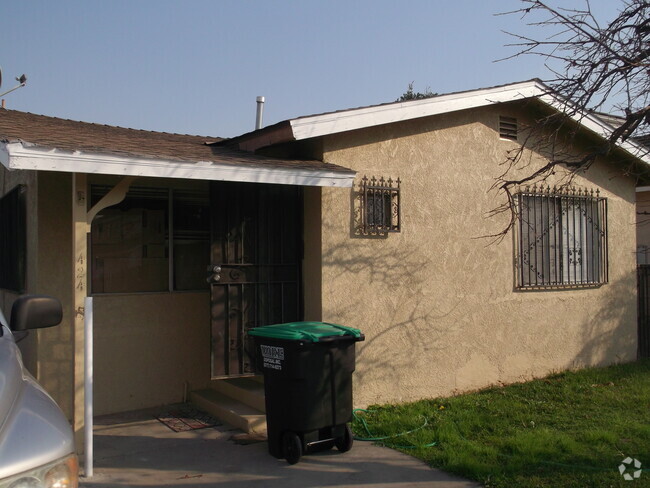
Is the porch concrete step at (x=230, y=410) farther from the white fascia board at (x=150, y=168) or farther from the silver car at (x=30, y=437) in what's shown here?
the silver car at (x=30, y=437)

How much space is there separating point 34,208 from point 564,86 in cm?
524

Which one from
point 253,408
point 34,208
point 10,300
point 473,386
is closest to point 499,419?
point 473,386

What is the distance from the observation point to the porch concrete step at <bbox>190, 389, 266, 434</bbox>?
20.9 feet

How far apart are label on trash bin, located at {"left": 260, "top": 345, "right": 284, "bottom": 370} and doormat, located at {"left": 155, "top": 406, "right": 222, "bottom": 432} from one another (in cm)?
147

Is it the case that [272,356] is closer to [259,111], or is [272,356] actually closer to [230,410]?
[230,410]

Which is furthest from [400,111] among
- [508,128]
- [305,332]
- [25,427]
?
[25,427]

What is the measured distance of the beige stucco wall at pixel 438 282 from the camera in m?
7.04

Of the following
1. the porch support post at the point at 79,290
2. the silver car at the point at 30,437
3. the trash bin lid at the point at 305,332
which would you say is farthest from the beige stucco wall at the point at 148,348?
the silver car at the point at 30,437

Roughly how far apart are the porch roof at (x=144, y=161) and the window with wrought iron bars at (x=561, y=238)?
3.33 metres

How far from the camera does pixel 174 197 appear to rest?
761 cm

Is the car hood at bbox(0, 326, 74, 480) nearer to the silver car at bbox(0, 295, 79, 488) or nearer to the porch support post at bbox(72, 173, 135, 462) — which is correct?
the silver car at bbox(0, 295, 79, 488)

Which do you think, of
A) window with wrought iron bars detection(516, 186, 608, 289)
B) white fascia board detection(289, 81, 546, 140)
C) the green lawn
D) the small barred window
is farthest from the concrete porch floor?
the small barred window

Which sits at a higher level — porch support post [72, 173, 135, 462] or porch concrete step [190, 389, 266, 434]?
porch support post [72, 173, 135, 462]

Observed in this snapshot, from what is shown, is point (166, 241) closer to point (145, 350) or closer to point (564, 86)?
point (145, 350)
